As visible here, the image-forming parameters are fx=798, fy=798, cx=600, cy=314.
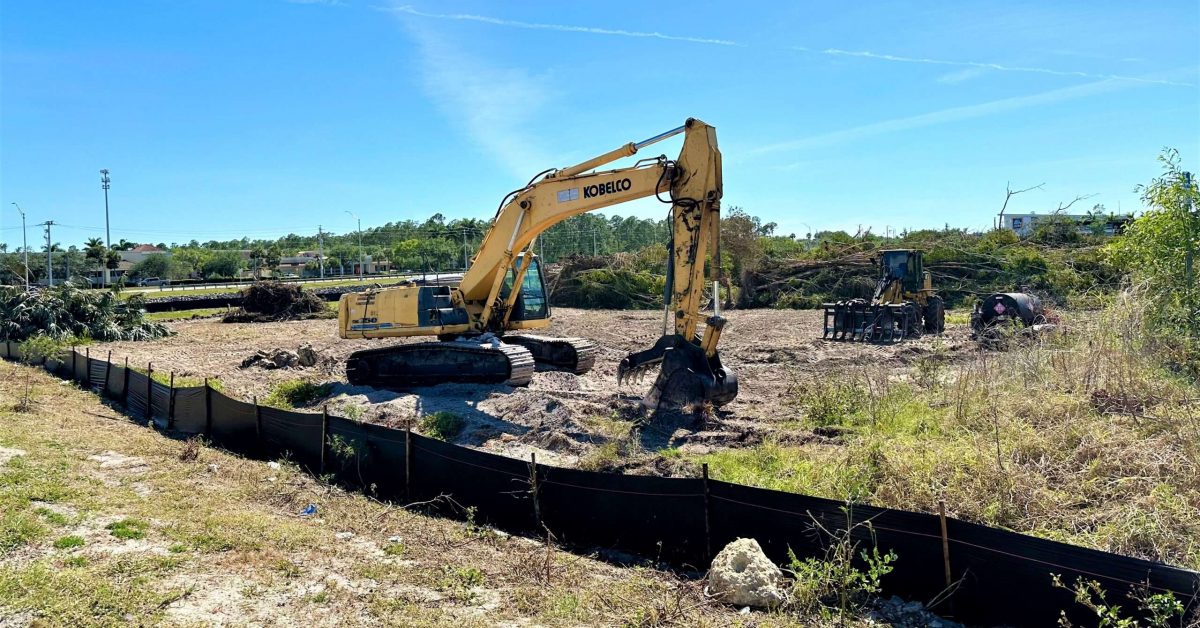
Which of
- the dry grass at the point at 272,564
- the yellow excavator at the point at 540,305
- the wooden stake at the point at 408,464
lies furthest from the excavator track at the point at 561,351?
the wooden stake at the point at 408,464

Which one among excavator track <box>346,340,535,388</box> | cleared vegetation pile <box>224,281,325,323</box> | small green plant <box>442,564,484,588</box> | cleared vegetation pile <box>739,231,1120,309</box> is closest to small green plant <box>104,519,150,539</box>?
small green plant <box>442,564,484,588</box>

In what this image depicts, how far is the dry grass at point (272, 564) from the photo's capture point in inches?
211

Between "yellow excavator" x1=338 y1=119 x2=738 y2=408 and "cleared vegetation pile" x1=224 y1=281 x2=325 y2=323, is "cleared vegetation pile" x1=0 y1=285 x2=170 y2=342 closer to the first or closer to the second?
"cleared vegetation pile" x1=224 y1=281 x2=325 y2=323

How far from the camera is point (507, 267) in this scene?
14.2m

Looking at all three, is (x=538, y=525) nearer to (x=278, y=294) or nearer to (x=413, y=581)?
(x=413, y=581)

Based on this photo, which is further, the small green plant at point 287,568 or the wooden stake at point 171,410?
the wooden stake at point 171,410

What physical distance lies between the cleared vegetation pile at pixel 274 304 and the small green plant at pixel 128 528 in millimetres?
25325

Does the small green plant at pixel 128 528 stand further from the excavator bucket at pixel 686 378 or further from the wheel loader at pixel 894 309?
the wheel loader at pixel 894 309

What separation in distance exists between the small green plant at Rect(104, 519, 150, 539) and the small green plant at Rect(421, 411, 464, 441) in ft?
13.2

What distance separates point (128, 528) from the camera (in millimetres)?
7117

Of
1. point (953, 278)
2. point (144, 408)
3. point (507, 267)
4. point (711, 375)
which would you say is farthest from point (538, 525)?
point (953, 278)

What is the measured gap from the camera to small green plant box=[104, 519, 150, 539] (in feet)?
22.8

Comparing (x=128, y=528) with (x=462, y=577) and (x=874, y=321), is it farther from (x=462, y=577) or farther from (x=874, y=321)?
(x=874, y=321)

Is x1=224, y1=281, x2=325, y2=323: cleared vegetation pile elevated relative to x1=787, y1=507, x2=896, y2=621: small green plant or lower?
elevated
